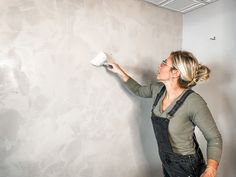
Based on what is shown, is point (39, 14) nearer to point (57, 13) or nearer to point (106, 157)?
point (57, 13)

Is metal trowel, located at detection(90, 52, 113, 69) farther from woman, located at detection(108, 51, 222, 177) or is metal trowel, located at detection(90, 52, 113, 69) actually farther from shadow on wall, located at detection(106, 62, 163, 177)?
woman, located at detection(108, 51, 222, 177)

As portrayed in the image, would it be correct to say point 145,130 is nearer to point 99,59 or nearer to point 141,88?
point 141,88

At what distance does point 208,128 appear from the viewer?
1.15 m

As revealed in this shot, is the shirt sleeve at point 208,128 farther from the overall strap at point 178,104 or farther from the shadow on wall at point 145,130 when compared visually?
the shadow on wall at point 145,130

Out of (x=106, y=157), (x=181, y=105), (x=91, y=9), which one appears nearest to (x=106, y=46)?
(x=91, y=9)

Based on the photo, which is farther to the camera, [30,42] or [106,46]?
[106,46]

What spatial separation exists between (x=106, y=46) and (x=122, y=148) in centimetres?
78

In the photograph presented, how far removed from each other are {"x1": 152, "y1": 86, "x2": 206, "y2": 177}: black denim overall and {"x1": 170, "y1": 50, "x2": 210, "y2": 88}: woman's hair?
65 millimetres

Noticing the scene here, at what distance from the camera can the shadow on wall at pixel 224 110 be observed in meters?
1.61

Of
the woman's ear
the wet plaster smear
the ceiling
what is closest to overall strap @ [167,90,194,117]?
the woman's ear

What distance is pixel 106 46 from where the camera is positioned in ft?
5.16

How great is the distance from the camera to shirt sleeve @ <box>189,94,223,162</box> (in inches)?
44.1

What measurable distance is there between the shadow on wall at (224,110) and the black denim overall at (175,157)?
1.60 ft

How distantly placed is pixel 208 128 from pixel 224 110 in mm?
623
